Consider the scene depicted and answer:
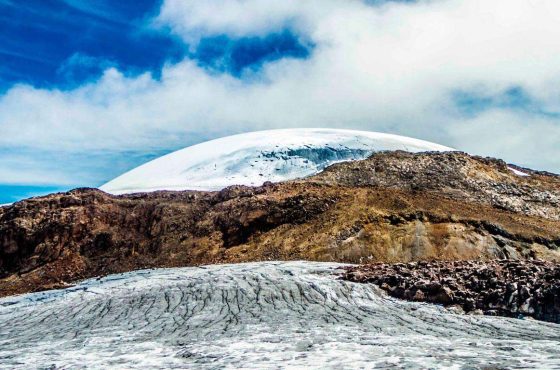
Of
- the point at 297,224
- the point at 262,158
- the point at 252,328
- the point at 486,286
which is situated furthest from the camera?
the point at 262,158

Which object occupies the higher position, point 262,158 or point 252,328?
point 262,158

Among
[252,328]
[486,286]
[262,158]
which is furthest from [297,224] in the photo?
[262,158]

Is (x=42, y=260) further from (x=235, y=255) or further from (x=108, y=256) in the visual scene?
(x=235, y=255)

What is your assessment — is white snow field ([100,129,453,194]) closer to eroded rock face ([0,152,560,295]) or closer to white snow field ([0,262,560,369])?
eroded rock face ([0,152,560,295])

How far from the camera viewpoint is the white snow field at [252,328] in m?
11.8

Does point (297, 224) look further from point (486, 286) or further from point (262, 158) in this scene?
point (262, 158)

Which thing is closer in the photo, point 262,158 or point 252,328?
point 252,328

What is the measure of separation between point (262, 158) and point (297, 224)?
20356 millimetres

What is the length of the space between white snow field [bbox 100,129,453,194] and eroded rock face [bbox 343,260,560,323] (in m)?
28.4

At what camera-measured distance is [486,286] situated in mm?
18688

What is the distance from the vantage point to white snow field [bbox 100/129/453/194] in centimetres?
5006

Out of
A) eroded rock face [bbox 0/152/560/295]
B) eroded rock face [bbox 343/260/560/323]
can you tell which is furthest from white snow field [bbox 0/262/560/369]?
eroded rock face [bbox 0/152/560/295]

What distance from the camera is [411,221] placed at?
3164cm

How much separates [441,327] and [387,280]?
4658mm
